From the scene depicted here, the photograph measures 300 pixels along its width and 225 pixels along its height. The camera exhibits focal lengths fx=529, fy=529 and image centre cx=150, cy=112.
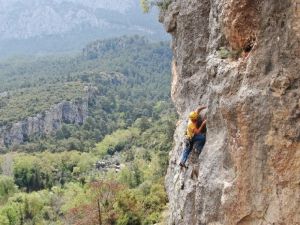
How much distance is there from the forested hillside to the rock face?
92.4ft

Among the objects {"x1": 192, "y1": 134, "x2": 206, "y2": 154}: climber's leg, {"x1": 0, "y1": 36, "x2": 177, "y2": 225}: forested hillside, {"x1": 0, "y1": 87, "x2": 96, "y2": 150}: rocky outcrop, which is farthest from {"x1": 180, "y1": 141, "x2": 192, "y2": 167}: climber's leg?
{"x1": 0, "y1": 87, "x2": 96, "y2": 150}: rocky outcrop

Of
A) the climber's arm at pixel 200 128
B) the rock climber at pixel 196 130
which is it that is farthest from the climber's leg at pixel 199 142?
the climber's arm at pixel 200 128

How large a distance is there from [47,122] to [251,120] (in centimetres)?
14254

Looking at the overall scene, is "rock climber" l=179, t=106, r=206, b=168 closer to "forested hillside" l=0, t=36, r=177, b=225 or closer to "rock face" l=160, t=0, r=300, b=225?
"rock face" l=160, t=0, r=300, b=225

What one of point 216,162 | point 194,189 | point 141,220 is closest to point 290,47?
point 216,162

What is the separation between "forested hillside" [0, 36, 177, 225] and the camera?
47.9 meters

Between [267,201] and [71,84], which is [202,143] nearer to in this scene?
[267,201]

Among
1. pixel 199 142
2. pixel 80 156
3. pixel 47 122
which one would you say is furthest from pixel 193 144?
pixel 47 122

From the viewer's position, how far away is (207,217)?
16.1 metres

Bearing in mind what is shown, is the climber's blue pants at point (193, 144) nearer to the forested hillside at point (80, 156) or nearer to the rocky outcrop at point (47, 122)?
the forested hillside at point (80, 156)

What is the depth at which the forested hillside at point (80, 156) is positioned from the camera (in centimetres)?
4794

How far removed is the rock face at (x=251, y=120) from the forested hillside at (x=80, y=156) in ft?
92.4

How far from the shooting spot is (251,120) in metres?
13.8

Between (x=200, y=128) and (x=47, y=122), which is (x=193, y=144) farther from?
(x=47, y=122)
